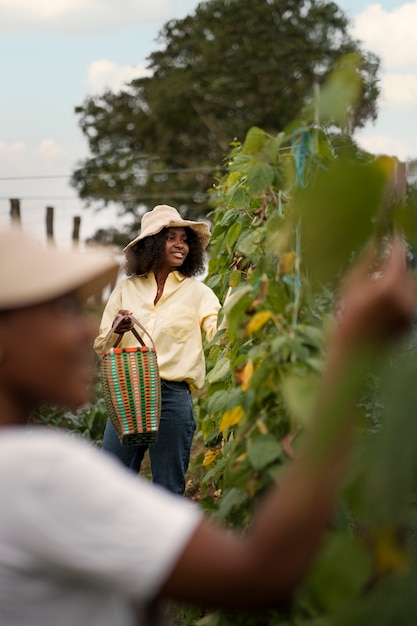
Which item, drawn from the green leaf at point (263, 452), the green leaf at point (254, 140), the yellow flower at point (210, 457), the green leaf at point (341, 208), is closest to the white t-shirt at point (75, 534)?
the green leaf at point (341, 208)

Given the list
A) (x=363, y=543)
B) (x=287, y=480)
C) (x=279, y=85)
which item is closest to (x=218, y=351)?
(x=363, y=543)

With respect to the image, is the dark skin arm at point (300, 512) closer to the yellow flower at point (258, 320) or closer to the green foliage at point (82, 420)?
the yellow flower at point (258, 320)

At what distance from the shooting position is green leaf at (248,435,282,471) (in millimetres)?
1727

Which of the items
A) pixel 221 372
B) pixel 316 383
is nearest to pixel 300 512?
pixel 316 383

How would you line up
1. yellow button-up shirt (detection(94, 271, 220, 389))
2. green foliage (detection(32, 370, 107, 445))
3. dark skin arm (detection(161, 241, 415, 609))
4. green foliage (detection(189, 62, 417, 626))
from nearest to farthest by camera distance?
dark skin arm (detection(161, 241, 415, 609))
green foliage (detection(189, 62, 417, 626))
yellow button-up shirt (detection(94, 271, 220, 389))
green foliage (detection(32, 370, 107, 445))

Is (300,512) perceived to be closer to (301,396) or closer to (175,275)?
(301,396)

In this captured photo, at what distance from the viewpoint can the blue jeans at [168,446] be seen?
4.16m

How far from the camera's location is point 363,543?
4.23 feet

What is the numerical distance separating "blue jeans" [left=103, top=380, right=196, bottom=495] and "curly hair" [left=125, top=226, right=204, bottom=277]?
567mm

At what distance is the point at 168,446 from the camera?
417cm

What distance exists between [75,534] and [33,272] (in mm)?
318

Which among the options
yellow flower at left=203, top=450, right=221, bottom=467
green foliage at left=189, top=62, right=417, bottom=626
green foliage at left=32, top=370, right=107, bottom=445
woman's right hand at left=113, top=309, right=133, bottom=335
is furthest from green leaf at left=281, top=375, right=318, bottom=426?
green foliage at left=32, top=370, right=107, bottom=445

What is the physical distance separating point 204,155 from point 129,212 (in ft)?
9.65

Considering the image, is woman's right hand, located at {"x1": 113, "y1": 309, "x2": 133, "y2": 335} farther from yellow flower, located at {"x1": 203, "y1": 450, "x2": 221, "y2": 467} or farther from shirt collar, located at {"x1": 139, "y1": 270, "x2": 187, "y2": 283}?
yellow flower, located at {"x1": 203, "y1": 450, "x2": 221, "y2": 467}
